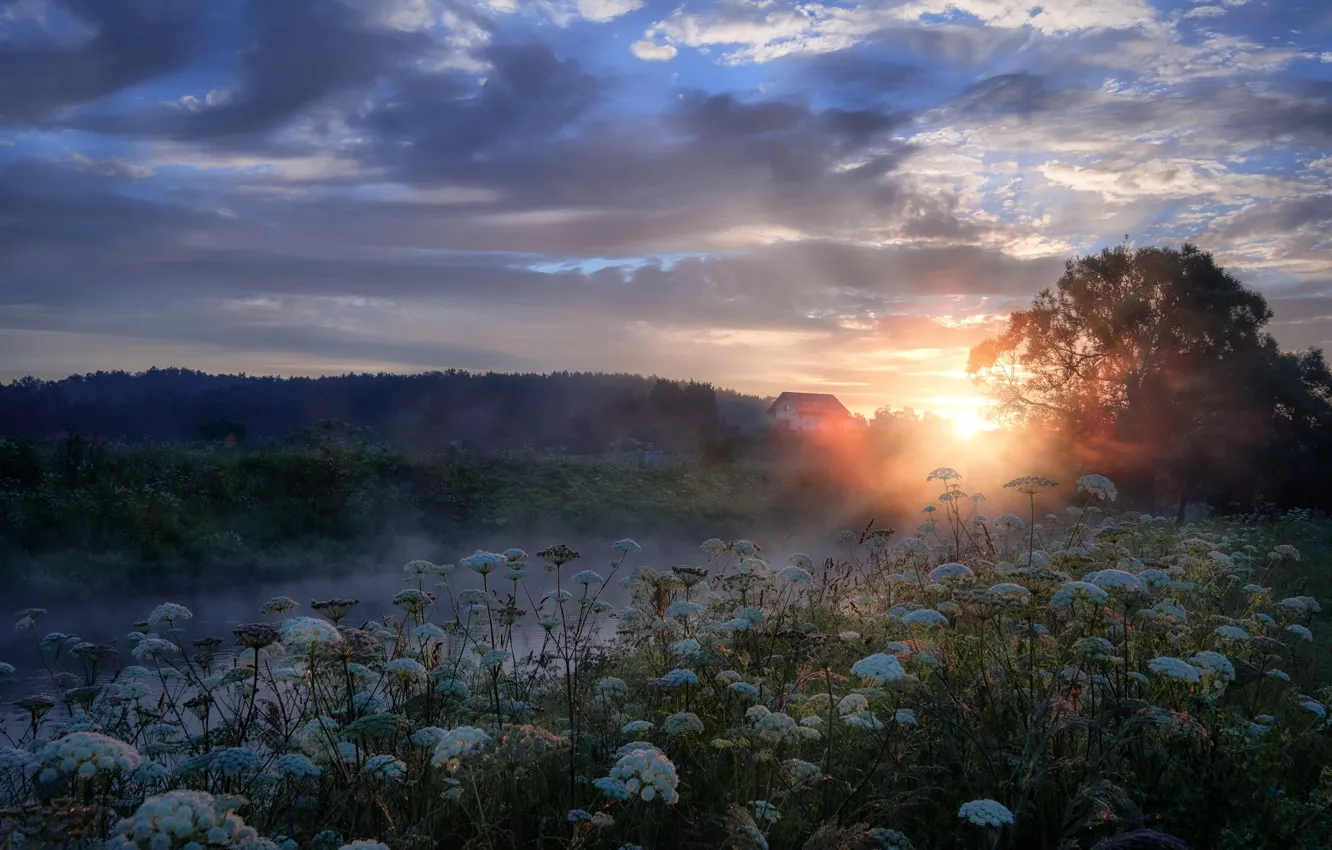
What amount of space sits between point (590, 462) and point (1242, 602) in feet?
76.2

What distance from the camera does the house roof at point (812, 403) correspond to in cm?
5418

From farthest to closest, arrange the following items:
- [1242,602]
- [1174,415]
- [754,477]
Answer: [754,477], [1174,415], [1242,602]

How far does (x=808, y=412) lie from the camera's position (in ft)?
178

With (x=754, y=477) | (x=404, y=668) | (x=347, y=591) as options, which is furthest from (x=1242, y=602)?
(x=754, y=477)

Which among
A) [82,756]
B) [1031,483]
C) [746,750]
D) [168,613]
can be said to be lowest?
[746,750]

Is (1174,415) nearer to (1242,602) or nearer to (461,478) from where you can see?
(1242,602)

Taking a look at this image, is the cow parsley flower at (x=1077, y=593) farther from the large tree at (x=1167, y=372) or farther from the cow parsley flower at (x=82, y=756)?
the large tree at (x=1167, y=372)

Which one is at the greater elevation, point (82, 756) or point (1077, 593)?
point (1077, 593)

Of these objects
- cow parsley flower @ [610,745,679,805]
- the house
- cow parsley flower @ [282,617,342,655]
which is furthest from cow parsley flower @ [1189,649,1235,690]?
the house

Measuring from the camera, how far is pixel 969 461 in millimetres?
31312

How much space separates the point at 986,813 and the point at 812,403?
52.7m

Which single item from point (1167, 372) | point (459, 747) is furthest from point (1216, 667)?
point (1167, 372)

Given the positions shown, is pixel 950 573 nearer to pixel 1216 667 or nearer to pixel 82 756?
pixel 1216 667

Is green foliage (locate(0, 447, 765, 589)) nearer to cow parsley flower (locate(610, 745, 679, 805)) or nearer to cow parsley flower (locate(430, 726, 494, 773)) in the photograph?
cow parsley flower (locate(430, 726, 494, 773))
